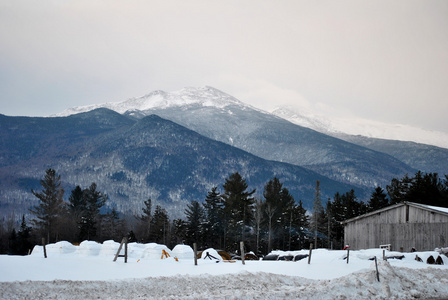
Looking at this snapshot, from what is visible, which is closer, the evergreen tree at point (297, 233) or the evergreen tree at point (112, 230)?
the evergreen tree at point (297, 233)

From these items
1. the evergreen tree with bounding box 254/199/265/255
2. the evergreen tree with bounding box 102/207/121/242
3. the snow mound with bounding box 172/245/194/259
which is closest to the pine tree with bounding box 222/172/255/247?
the evergreen tree with bounding box 254/199/265/255

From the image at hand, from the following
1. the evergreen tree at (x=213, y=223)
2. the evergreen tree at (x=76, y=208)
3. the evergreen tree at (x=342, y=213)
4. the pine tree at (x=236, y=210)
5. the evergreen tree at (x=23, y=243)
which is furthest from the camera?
the evergreen tree at (x=76, y=208)

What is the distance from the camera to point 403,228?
4694 centimetres

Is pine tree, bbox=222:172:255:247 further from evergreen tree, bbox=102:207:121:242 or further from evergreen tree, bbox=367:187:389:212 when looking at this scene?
evergreen tree, bbox=102:207:121:242

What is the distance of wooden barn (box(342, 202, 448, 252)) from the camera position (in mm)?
Result: 44312

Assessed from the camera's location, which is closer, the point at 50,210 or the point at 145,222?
the point at 50,210

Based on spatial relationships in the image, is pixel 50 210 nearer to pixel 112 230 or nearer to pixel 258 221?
pixel 112 230

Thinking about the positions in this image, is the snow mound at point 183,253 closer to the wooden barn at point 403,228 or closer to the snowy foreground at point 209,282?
the wooden barn at point 403,228

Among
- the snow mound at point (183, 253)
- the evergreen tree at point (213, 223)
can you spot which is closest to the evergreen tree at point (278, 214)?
the evergreen tree at point (213, 223)

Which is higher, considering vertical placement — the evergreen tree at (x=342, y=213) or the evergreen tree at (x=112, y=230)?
the evergreen tree at (x=342, y=213)

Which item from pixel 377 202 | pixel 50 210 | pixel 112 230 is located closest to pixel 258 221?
pixel 377 202

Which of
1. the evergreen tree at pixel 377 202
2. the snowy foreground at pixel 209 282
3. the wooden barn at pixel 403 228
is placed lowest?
the snowy foreground at pixel 209 282

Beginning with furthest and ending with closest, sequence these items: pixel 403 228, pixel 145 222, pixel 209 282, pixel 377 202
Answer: pixel 145 222
pixel 377 202
pixel 403 228
pixel 209 282

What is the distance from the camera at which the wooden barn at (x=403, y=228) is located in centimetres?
4431
